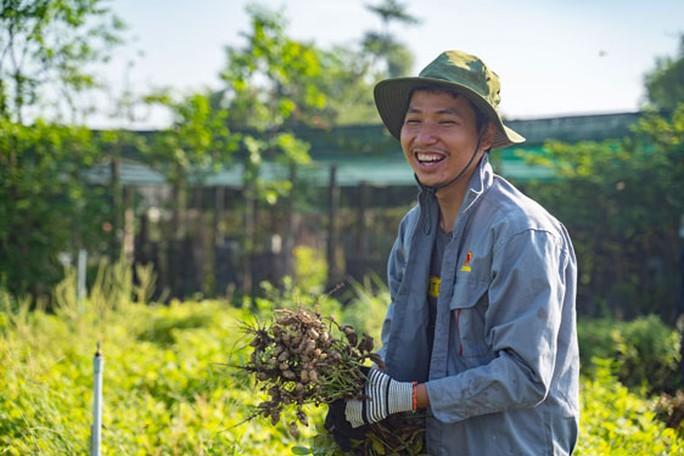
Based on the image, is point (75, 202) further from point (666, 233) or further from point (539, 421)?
point (539, 421)

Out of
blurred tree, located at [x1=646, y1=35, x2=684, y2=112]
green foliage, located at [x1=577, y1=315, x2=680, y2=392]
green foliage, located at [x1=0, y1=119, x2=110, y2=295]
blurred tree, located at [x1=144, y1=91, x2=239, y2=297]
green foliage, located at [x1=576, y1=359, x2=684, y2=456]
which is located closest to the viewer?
green foliage, located at [x1=576, y1=359, x2=684, y2=456]

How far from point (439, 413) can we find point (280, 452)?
5.54 ft

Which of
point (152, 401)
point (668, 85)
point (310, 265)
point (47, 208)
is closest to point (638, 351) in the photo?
point (152, 401)

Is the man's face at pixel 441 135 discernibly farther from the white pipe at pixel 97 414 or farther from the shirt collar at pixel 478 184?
the white pipe at pixel 97 414

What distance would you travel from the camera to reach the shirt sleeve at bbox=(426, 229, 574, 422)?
6.97 ft

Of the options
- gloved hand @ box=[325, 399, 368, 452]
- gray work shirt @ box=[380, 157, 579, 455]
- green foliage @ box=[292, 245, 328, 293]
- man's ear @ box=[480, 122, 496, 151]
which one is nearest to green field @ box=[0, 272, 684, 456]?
gloved hand @ box=[325, 399, 368, 452]

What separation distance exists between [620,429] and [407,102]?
2.11 m

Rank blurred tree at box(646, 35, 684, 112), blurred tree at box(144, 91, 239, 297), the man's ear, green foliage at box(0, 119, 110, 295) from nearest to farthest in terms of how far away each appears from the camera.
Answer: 1. the man's ear
2. green foliage at box(0, 119, 110, 295)
3. blurred tree at box(144, 91, 239, 297)
4. blurred tree at box(646, 35, 684, 112)

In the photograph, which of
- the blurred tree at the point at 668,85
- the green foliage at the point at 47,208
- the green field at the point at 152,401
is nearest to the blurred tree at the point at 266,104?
the green foliage at the point at 47,208

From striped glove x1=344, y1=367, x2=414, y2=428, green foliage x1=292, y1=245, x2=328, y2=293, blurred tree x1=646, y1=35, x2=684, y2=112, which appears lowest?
green foliage x1=292, y1=245, x2=328, y2=293

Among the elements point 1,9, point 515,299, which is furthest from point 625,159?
point 515,299

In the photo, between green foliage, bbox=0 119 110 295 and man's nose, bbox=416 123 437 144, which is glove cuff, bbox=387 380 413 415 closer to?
man's nose, bbox=416 123 437 144

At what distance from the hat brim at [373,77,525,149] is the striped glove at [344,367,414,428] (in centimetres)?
87

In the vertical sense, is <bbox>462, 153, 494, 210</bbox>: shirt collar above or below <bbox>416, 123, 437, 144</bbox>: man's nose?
below
